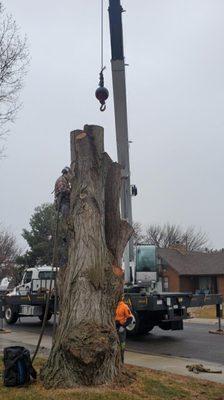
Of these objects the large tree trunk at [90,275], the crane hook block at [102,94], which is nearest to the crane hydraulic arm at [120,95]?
the crane hook block at [102,94]

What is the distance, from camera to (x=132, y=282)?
17.7 metres

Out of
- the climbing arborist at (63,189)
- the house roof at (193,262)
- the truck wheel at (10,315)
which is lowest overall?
the truck wheel at (10,315)

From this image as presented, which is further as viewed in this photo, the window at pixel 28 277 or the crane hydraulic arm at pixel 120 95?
the window at pixel 28 277

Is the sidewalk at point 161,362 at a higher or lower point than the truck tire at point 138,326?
lower

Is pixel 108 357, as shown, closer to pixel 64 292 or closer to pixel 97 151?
pixel 64 292

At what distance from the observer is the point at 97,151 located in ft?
31.5

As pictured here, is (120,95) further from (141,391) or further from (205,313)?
(205,313)

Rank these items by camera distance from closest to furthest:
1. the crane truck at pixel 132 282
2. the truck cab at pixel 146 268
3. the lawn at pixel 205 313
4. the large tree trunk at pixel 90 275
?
the large tree trunk at pixel 90 275 → the crane truck at pixel 132 282 → the truck cab at pixel 146 268 → the lawn at pixel 205 313

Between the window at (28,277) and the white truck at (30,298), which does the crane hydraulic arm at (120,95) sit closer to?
the white truck at (30,298)

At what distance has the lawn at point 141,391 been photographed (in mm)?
7441

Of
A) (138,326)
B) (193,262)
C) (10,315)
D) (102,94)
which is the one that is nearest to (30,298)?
(10,315)

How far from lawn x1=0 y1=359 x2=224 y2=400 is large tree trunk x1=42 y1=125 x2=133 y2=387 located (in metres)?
0.32

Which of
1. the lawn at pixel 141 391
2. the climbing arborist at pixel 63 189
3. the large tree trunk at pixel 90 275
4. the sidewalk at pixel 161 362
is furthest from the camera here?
the sidewalk at pixel 161 362

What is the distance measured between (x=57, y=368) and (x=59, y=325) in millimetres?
713
